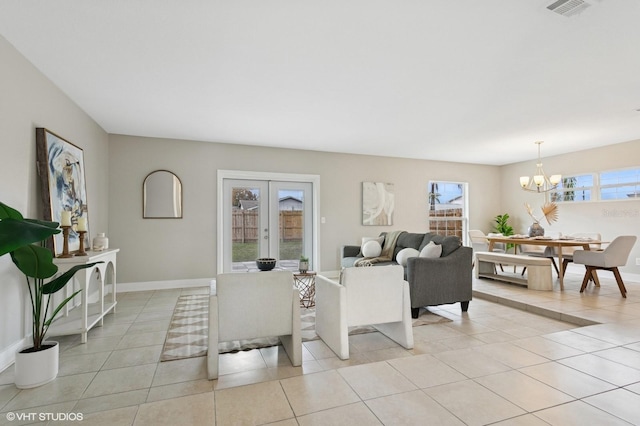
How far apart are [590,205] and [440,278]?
4746 millimetres

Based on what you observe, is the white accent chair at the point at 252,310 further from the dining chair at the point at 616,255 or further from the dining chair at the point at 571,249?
the dining chair at the point at 571,249

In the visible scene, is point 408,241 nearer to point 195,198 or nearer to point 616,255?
point 616,255

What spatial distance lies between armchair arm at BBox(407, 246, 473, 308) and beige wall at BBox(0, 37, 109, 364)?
141 inches

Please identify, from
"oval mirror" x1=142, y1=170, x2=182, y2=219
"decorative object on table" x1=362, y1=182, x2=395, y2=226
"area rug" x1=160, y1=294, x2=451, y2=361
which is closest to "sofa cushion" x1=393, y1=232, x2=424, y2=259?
"area rug" x1=160, y1=294, x2=451, y2=361

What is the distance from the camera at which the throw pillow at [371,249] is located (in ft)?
17.1

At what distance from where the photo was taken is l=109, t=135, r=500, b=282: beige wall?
16.6 feet

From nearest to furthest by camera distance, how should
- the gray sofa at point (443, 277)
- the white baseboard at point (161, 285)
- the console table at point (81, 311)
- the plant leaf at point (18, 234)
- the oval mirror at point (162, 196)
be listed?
the plant leaf at point (18, 234) < the console table at point (81, 311) < the gray sofa at point (443, 277) < the white baseboard at point (161, 285) < the oval mirror at point (162, 196)

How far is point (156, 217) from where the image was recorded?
5.19 m

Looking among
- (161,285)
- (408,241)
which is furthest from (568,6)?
(161,285)

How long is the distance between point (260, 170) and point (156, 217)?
1.90m

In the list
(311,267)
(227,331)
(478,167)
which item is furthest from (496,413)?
(478,167)

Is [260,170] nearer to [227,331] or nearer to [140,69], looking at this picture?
[140,69]

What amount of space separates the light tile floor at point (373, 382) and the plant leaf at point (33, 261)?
75cm

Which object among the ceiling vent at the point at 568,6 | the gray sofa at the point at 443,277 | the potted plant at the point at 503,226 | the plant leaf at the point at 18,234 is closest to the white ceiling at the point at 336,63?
the ceiling vent at the point at 568,6
